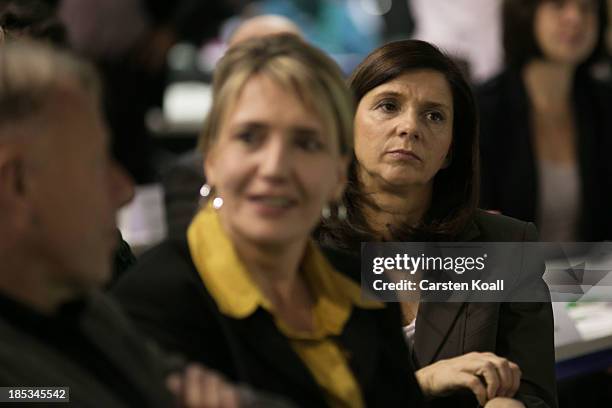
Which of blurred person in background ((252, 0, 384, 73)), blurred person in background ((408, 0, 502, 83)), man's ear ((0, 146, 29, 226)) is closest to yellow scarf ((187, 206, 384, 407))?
man's ear ((0, 146, 29, 226))

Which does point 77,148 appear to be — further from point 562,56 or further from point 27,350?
point 562,56

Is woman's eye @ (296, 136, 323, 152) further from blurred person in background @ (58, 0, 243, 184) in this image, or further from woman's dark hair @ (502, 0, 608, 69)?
blurred person in background @ (58, 0, 243, 184)

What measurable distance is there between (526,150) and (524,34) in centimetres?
46

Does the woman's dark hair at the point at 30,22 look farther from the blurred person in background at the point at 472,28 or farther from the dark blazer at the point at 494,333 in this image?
the blurred person in background at the point at 472,28

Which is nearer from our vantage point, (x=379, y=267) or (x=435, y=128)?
(x=379, y=267)

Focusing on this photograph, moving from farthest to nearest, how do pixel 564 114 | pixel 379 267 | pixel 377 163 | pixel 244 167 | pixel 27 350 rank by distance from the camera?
pixel 564 114 → pixel 377 163 → pixel 379 267 → pixel 244 167 → pixel 27 350

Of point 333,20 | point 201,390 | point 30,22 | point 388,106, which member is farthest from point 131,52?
point 201,390

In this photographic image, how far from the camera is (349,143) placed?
994 mm

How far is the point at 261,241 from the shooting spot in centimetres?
96

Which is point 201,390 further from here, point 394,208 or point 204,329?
point 394,208

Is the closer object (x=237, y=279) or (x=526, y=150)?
(x=237, y=279)

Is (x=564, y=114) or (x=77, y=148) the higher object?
(x=564, y=114)

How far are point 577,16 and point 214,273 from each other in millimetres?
2063

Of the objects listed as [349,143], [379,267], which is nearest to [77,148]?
[349,143]
